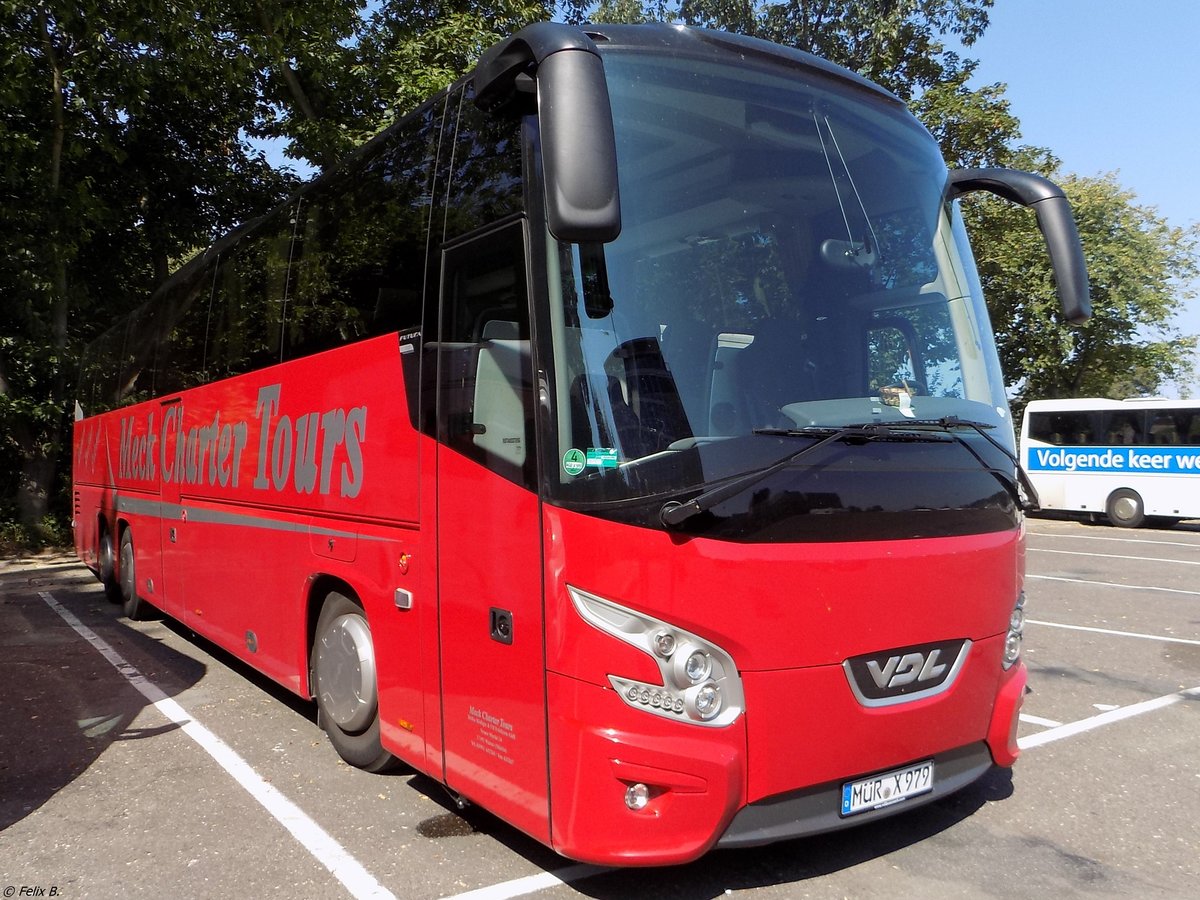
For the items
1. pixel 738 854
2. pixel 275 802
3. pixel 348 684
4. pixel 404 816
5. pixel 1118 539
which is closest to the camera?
pixel 738 854

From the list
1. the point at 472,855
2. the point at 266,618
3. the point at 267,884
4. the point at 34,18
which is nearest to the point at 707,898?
the point at 472,855

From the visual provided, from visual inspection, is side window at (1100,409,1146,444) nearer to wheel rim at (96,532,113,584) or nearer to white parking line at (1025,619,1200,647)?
white parking line at (1025,619,1200,647)

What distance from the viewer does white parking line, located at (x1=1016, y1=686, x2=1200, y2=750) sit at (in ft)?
18.3

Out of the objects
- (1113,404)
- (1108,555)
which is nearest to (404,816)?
(1108,555)

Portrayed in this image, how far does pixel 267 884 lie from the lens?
375 cm

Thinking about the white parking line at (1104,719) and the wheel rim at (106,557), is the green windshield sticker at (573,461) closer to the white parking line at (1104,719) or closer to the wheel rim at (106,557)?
the white parking line at (1104,719)

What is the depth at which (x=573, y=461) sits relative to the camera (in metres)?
3.30

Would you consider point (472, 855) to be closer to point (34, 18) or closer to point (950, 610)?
point (950, 610)

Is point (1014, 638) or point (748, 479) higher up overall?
point (748, 479)

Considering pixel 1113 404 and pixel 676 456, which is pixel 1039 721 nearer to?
pixel 676 456

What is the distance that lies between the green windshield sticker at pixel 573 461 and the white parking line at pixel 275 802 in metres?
1.74

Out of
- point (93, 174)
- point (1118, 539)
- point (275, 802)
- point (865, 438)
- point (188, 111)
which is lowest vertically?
point (1118, 539)

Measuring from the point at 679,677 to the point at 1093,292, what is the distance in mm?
27938

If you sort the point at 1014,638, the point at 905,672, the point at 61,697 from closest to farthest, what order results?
the point at 905,672 → the point at 1014,638 → the point at 61,697
